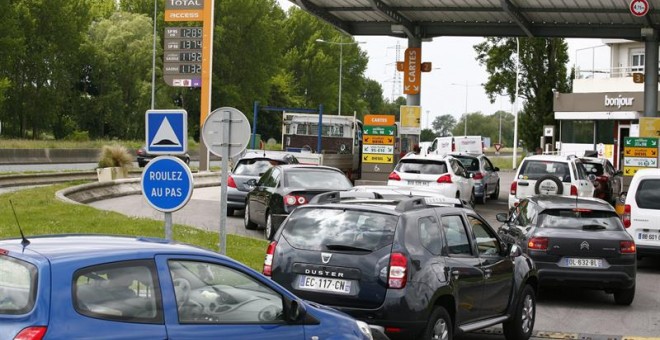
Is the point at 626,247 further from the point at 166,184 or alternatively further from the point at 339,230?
the point at 166,184

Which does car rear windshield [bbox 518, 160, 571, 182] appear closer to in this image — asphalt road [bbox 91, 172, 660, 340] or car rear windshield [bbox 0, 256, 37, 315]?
asphalt road [bbox 91, 172, 660, 340]

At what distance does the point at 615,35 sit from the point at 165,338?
110 ft

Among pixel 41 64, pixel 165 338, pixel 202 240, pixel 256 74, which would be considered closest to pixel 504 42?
pixel 256 74

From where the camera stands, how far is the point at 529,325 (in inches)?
451

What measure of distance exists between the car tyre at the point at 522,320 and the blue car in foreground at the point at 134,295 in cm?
458

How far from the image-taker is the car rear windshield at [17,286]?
532 cm

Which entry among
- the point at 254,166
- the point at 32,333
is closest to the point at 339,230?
the point at 32,333

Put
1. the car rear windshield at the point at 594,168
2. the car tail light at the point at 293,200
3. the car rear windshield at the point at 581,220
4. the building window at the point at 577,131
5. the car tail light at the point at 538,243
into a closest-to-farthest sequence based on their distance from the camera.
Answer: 1. the car tail light at the point at 538,243
2. the car rear windshield at the point at 581,220
3. the car tail light at the point at 293,200
4. the car rear windshield at the point at 594,168
5. the building window at the point at 577,131

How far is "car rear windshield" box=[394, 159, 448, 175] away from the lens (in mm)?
27391

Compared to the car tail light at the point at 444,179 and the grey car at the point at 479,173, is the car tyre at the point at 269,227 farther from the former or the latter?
the grey car at the point at 479,173

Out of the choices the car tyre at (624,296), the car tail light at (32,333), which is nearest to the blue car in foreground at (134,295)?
the car tail light at (32,333)

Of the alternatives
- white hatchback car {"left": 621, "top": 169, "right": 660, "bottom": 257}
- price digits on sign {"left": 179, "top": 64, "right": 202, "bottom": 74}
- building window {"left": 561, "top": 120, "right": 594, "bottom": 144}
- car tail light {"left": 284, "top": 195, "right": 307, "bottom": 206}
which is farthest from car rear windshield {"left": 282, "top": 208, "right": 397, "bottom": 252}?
building window {"left": 561, "top": 120, "right": 594, "bottom": 144}

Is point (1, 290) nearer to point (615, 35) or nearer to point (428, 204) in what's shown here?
point (428, 204)

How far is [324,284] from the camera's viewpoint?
30.0 ft
